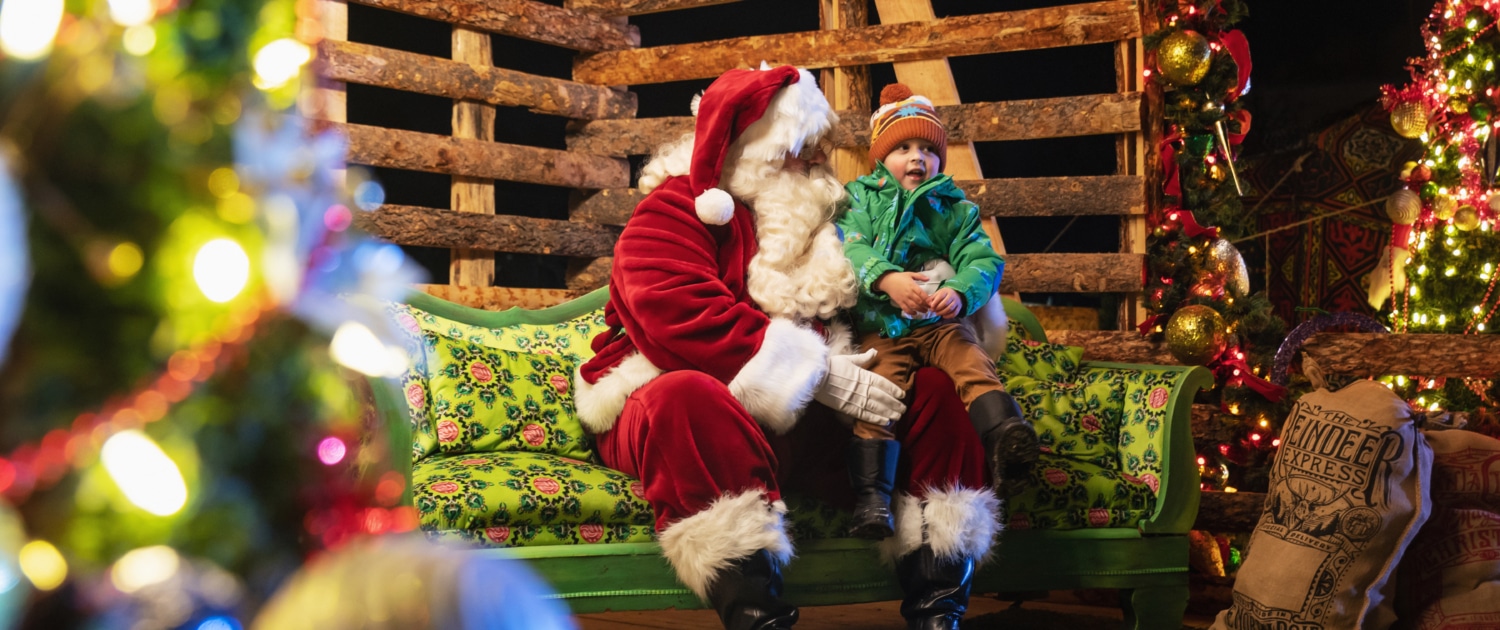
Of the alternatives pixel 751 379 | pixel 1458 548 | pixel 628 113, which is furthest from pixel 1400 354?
pixel 628 113

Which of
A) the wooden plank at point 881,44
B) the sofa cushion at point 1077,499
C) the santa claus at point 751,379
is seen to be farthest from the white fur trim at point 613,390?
the wooden plank at point 881,44

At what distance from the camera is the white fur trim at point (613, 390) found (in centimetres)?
244

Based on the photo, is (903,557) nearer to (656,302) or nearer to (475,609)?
(656,302)

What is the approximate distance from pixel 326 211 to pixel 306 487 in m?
0.17

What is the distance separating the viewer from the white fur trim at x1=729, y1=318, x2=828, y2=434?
231 cm

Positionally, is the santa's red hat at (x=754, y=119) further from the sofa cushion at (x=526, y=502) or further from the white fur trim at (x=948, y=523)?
the white fur trim at (x=948, y=523)

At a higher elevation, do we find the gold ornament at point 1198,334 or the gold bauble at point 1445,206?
the gold bauble at point 1445,206

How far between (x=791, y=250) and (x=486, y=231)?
71.0 inches

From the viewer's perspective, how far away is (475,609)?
0.62 m

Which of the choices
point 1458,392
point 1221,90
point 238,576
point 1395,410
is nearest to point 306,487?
point 238,576

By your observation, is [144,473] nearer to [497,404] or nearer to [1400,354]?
[497,404]

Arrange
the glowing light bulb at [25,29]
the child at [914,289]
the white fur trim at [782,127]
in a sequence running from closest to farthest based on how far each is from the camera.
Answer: the glowing light bulb at [25,29] < the child at [914,289] < the white fur trim at [782,127]

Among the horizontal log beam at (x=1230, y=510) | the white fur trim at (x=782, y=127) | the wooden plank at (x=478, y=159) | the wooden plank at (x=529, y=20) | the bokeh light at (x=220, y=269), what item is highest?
the wooden plank at (x=529, y=20)

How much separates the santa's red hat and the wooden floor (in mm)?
1244
